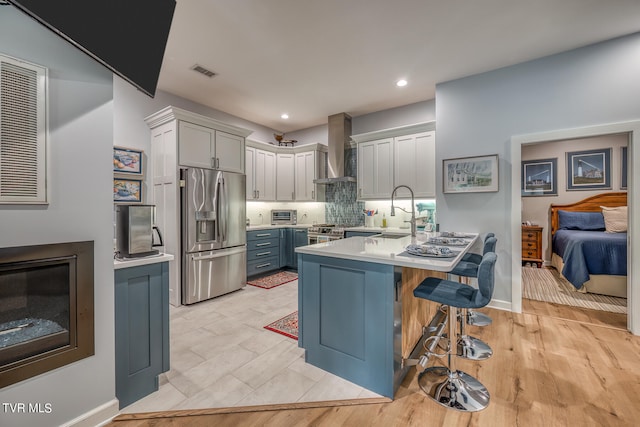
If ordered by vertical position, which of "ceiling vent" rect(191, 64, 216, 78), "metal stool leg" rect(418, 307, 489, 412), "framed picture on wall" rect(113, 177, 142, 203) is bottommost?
"metal stool leg" rect(418, 307, 489, 412)

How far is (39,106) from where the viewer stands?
1.31 metres

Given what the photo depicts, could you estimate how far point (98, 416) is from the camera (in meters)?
1.51

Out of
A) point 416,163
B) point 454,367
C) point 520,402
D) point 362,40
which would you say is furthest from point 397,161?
point 520,402

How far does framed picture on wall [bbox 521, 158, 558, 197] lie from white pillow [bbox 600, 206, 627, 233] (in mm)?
946

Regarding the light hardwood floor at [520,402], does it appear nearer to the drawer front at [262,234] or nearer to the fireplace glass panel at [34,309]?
the fireplace glass panel at [34,309]

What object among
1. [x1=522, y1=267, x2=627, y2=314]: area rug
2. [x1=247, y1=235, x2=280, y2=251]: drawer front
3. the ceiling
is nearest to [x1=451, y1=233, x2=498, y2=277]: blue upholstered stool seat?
[x1=522, y1=267, x2=627, y2=314]: area rug

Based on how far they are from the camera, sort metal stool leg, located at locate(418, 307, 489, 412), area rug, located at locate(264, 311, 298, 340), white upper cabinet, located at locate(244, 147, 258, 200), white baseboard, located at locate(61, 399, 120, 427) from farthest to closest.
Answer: white upper cabinet, located at locate(244, 147, 258, 200) → area rug, located at locate(264, 311, 298, 340) → metal stool leg, located at locate(418, 307, 489, 412) → white baseboard, located at locate(61, 399, 120, 427)

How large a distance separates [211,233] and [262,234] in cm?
121

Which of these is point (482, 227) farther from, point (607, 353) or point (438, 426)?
point (438, 426)

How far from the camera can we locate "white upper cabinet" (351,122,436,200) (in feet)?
13.5

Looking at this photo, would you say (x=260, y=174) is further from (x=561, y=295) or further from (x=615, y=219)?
(x=615, y=219)

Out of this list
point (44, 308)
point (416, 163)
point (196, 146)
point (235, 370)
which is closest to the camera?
point (44, 308)

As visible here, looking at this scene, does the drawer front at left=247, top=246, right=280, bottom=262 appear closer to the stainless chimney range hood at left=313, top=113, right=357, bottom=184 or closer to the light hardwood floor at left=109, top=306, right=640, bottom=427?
the stainless chimney range hood at left=313, top=113, right=357, bottom=184

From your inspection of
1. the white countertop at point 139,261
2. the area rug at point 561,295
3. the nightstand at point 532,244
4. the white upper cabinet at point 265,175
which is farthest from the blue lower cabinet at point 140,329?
the nightstand at point 532,244
